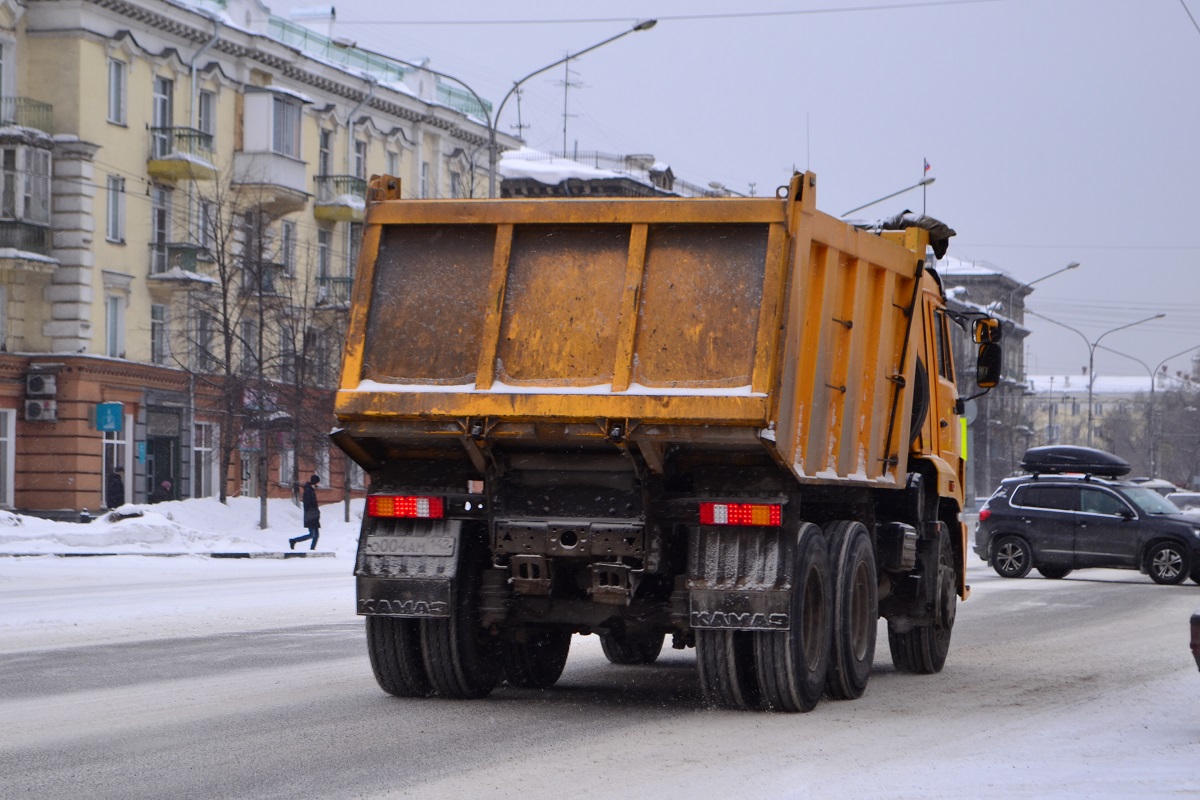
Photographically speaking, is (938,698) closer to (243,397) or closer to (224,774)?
(224,774)

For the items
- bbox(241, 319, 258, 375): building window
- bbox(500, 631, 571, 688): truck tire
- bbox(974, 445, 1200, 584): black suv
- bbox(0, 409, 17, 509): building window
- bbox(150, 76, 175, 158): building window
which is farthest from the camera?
bbox(150, 76, 175, 158): building window

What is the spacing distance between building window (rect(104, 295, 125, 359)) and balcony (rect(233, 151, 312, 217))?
5.12 meters

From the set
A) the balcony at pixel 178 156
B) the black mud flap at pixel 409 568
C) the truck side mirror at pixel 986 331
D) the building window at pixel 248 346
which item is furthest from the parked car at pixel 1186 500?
the black mud flap at pixel 409 568

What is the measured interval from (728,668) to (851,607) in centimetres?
123

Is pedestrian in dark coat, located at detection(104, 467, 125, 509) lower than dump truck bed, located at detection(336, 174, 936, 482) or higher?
lower

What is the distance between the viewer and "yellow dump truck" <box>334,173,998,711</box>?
32.3ft

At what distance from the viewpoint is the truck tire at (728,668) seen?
10203 millimetres

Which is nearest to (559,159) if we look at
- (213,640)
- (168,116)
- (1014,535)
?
(168,116)

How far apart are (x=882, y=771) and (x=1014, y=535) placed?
21681mm

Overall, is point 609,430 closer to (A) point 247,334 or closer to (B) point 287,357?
(B) point 287,357

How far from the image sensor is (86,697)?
11.4 m

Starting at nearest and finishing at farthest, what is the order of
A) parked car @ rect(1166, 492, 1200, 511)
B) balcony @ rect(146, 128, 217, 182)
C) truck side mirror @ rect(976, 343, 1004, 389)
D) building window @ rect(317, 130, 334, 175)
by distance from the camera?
truck side mirror @ rect(976, 343, 1004, 389) < balcony @ rect(146, 128, 217, 182) < parked car @ rect(1166, 492, 1200, 511) < building window @ rect(317, 130, 334, 175)

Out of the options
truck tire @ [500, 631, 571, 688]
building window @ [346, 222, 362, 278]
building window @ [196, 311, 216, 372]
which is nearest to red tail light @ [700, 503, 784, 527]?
truck tire @ [500, 631, 571, 688]

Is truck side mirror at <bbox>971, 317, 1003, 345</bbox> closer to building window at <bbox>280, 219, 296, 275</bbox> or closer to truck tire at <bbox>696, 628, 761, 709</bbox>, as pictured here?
truck tire at <bbox>696, 628, 761, 709</bbox>
